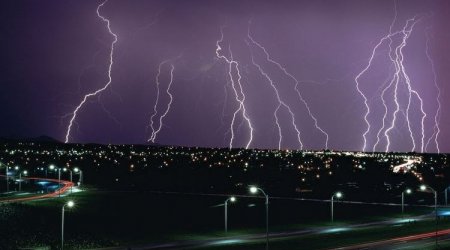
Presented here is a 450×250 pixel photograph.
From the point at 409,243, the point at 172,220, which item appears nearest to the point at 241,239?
the point at 409,243

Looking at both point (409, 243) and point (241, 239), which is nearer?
point (409, 243)

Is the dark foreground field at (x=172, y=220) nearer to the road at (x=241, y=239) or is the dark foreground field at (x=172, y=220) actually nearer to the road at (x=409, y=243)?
the road at (x=241, y=239)

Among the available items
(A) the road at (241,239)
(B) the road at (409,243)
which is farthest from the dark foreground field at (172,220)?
(B) the road at (409,243)

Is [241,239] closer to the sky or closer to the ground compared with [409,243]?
closer to the ground

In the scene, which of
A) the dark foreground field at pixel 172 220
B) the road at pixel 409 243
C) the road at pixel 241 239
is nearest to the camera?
the road at pixel 409 243

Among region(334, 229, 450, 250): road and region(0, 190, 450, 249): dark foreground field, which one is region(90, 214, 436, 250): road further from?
region(0, 190, 450, 249): dark foreground field

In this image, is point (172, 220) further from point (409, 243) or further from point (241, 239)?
point (409, 243)

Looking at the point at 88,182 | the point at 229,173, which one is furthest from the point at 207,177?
the point at 88,182

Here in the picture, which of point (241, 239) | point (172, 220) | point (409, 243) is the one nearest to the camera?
point (409, 243)

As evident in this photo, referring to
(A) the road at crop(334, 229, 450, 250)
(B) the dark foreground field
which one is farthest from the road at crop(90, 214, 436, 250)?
(B) the dark foreground field
